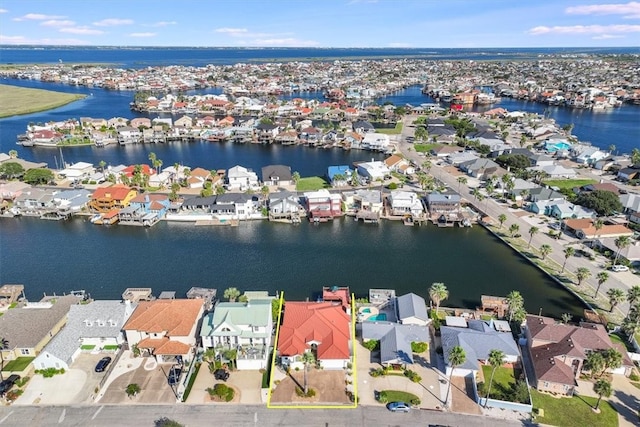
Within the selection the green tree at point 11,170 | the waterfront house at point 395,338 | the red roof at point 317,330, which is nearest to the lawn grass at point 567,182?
the waterfront house at point 395,338

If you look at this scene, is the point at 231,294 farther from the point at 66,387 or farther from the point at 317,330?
the point at 66,387

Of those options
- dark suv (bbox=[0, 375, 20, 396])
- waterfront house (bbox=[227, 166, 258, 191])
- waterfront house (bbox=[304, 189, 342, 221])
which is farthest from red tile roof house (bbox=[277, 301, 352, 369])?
waterfront house (bbox=[227, 166, 258, 191])

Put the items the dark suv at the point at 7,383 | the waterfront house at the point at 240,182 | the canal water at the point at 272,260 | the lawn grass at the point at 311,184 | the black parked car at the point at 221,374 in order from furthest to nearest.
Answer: the lawn grass at the point at 311,184, the waterfront house at the point at 240,182, the canal water at the point at 272,260, the black parked car at the point at 221,374, the dark suv at the point at 7,383

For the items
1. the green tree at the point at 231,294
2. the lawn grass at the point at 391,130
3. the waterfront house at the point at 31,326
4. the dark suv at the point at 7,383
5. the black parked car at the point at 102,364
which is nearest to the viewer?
the dark suv at the point at 7,383

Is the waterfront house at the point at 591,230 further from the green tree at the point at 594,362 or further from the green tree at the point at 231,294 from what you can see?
the green tree at the point at 231,294

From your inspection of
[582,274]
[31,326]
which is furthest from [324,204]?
[31,326]

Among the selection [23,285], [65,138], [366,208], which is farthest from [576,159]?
[65,138]

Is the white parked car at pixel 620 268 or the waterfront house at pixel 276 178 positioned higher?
the waterfront house at pixel 276 178
